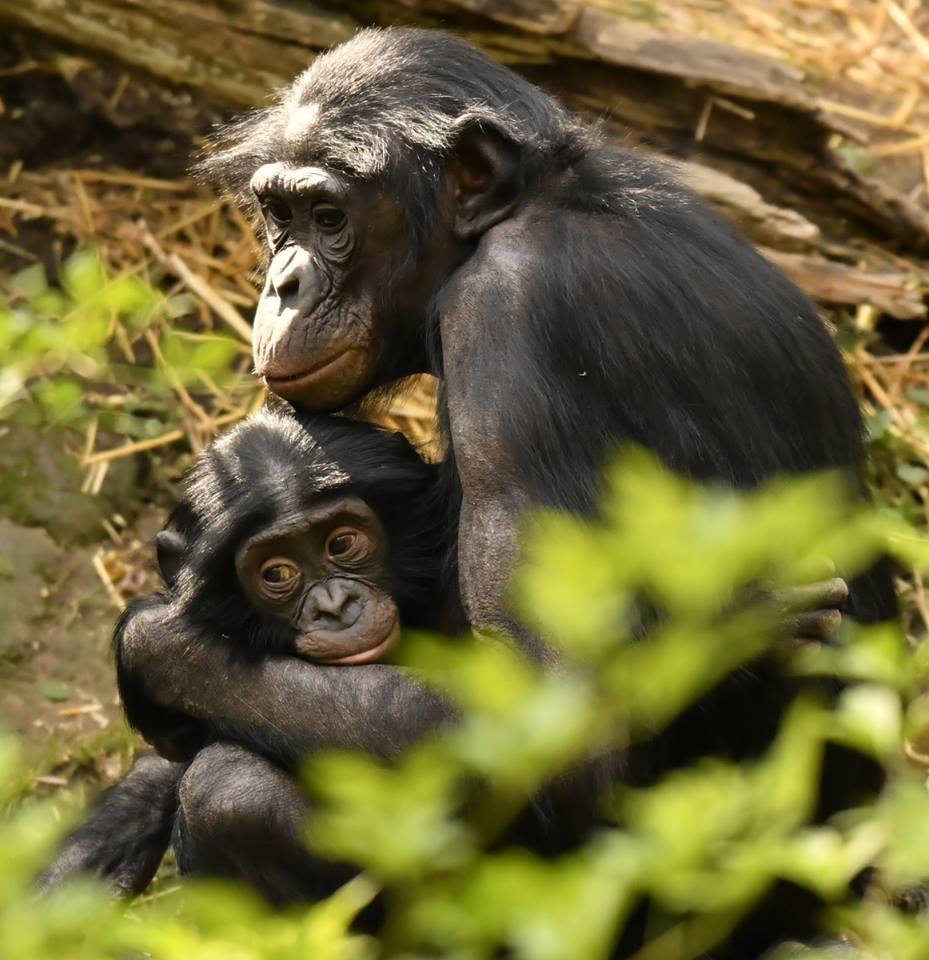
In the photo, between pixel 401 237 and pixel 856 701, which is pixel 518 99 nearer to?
pixel 401 237

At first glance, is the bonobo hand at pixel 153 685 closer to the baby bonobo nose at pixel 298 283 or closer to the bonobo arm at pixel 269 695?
the bonobo arm at pixel 269 695

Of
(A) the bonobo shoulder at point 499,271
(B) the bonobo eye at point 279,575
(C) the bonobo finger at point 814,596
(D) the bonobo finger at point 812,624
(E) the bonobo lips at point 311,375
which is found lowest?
(B) the bonobo eye at point 279,575

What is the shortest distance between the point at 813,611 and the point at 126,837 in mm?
2600

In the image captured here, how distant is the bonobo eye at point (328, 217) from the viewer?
523 cm

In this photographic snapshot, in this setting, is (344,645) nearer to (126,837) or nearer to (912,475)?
(126,837)

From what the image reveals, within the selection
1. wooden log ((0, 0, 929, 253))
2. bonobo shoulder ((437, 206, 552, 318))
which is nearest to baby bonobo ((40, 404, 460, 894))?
bonobo shoulder ((437, 206, 552, 318))

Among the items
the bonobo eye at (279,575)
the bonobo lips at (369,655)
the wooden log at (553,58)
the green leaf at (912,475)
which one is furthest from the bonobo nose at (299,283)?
the green leaf at (912,475)

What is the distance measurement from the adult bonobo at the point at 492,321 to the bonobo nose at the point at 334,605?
0.18 metres

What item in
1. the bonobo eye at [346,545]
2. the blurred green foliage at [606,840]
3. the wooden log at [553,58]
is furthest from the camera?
the wooden log at [553,58]

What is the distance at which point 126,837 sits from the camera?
5.96 metres

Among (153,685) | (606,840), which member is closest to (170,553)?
(153,685)

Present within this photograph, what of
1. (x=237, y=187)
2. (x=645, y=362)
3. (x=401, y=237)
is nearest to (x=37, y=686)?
(x=237, y=187)

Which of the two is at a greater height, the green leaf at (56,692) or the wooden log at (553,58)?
the wooden log at (553,58)

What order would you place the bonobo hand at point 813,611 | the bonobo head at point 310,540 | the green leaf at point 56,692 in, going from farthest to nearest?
the green leaf at point 56,692 < the bonobo head at point 310,540 < the bonobo hand at point 813,611
